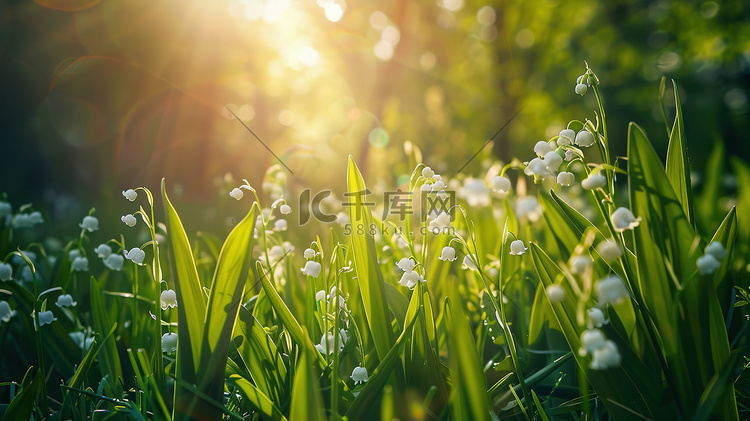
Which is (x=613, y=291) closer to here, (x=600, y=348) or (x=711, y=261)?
(x=600, y=348)

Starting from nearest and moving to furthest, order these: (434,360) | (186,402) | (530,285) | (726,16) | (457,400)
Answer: (457,400) → (186,402) → (434,360) → (530,285) → (726,16)

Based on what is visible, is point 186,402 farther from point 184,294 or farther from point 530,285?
point 530,285

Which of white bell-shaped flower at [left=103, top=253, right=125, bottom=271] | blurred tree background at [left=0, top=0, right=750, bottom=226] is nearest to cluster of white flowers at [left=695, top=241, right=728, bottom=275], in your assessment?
blurred tree background at [left=0, top=0, right=750, bottom=226]

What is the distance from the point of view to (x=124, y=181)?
7.69m

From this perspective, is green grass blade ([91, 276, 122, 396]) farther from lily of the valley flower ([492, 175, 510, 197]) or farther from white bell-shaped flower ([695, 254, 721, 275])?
white bell-shaped flower ([695, 254, 721, 275])

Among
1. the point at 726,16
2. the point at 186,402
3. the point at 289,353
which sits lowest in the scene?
the point at 186,402

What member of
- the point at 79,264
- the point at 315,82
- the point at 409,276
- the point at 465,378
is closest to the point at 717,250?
the point at 465,378

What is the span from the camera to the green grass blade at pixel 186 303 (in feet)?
4.16

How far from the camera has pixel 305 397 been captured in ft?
3.43

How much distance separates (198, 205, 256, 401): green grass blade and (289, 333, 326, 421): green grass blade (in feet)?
0.99

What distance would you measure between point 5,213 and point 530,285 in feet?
9.44

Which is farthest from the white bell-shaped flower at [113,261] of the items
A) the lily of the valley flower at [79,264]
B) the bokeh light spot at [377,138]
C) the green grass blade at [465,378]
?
the bokeh light spot at [377,138]

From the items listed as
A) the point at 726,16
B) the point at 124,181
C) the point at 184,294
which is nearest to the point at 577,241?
the point at 184,294

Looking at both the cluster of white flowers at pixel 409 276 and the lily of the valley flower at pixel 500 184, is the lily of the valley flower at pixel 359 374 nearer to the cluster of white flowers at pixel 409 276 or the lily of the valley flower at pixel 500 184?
the cluster of white flowers at pixel 409 276
